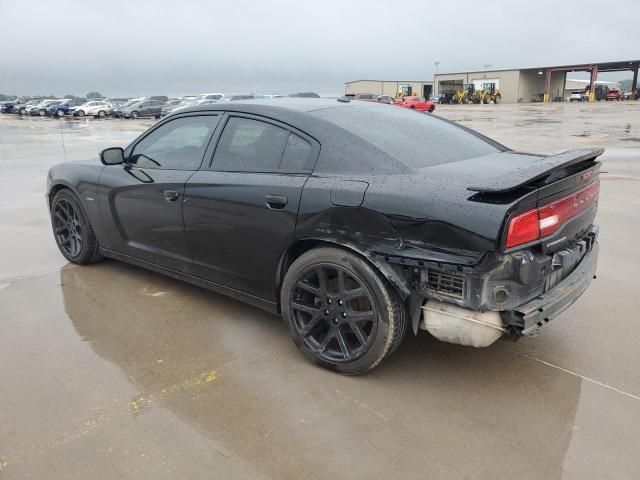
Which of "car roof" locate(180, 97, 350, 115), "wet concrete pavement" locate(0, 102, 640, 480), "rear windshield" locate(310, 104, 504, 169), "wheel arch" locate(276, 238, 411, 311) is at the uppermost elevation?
"car roof" locate(180, 97, 350, 115)

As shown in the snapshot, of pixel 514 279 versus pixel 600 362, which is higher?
pixel 514 279

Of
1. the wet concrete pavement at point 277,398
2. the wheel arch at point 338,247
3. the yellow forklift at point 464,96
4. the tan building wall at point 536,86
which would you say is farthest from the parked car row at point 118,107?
the tan building wall at point 536,86

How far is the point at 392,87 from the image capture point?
297ft

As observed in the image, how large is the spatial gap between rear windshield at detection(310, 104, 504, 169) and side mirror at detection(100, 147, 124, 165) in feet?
6.19

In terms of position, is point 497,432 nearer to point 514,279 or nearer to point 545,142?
point 514,279

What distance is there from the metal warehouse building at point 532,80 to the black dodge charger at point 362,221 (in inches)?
2945

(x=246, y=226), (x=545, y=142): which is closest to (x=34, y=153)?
(x=246, y=226)

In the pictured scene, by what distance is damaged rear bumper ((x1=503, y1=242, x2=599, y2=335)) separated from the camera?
2.54 meters

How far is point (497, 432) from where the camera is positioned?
8.27 ft

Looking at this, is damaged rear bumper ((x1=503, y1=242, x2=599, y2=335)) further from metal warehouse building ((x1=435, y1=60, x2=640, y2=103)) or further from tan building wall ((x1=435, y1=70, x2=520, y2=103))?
tan building wall ((x1=435, y1=70, x2=520, y2=103))

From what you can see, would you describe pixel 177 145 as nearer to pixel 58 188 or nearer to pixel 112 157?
pixel 112 157

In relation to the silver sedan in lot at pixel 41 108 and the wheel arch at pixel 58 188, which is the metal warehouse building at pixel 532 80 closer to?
the silver sedan in lot at pixel 41 108

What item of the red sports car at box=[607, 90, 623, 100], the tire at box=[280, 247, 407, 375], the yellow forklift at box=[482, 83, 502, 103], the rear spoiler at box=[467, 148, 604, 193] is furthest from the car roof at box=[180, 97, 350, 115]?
the red sports car at box=[607, 90, 623, 100]

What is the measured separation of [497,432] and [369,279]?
0.96 meters
